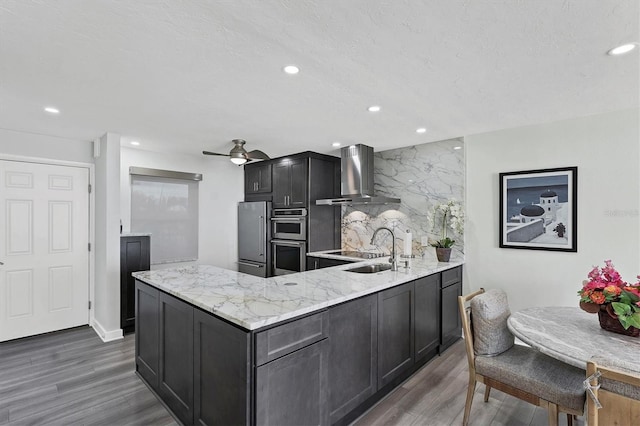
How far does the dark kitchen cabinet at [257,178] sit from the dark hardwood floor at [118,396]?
2.95 meters

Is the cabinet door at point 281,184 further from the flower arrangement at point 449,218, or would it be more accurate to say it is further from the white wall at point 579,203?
the white wall at point 579,203

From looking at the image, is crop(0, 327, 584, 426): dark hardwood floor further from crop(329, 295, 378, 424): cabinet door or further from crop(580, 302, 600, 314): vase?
crop(580, 302, 600, 314): vase

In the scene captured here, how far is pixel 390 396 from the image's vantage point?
2551 mm

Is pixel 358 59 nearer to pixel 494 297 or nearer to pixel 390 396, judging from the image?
pixel 494 297

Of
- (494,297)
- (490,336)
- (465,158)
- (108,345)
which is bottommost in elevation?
(108,345)

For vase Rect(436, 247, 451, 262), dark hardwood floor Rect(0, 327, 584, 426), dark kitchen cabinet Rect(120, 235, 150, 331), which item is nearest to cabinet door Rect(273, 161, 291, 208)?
dark kitchen cabinet Rect(120, 235, 150, 331)

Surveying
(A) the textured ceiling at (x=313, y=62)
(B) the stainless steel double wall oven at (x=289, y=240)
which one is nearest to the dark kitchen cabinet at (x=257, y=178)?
(B) the stainless steel double wall oven at (x=289, y=240)

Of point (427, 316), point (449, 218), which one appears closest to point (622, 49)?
point (449, 218)

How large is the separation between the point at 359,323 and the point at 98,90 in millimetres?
2583

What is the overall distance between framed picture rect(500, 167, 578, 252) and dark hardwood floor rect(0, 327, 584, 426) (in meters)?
1.42

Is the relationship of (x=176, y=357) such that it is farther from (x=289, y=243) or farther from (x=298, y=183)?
(x=298, y=183)

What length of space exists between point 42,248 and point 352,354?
3977 mm

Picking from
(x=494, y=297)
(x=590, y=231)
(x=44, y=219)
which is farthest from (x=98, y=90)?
(x=590, y=231)

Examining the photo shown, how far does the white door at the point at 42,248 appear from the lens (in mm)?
3646
